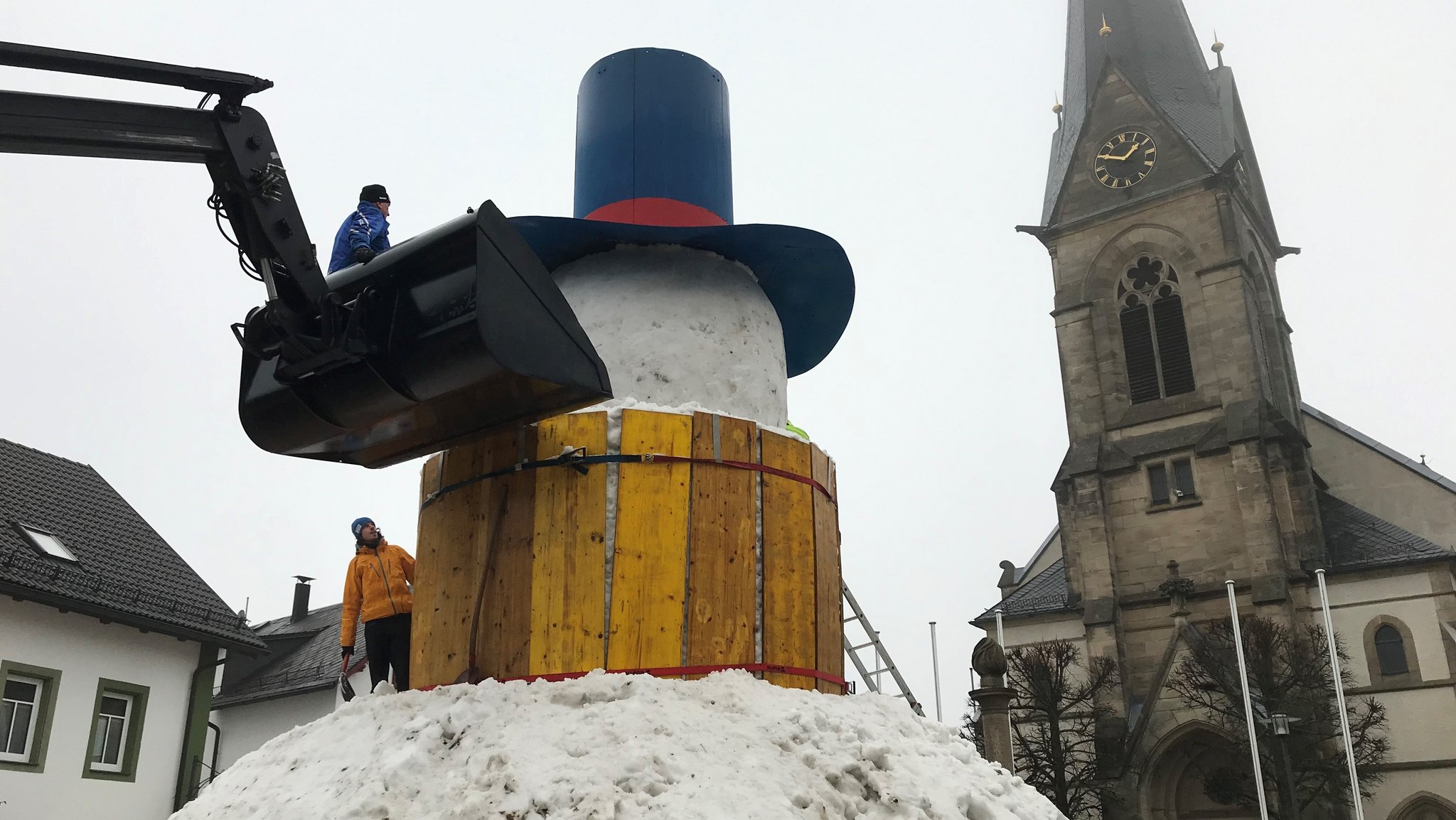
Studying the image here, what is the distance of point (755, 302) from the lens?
7.45 meters

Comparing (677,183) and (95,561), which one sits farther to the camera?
(95,561)

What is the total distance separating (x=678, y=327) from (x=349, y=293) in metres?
1.96

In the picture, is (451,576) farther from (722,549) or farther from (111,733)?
(111,733)

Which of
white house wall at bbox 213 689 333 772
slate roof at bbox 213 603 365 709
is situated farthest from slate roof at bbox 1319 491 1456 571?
white house wall at bbox 213 689 333 772

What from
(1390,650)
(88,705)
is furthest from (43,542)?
(1390,650)

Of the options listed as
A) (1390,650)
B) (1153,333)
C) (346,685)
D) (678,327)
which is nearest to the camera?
(678,327)

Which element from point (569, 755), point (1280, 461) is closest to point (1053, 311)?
point (1280, 461)

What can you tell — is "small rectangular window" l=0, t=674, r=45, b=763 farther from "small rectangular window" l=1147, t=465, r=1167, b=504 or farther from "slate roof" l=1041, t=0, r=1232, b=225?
"slate roof" l=1041, t=0, r=1232, b=225

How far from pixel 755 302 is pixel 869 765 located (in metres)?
3.12

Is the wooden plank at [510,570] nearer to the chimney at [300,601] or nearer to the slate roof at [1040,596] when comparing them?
the chimney at [300,601]

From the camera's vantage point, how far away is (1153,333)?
4472 cm

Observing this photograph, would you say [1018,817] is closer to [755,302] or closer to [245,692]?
[755,302]

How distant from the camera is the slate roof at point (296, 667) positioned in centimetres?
2620

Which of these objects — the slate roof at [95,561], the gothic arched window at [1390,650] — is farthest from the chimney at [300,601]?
the gothic arched window at [1390,650]
